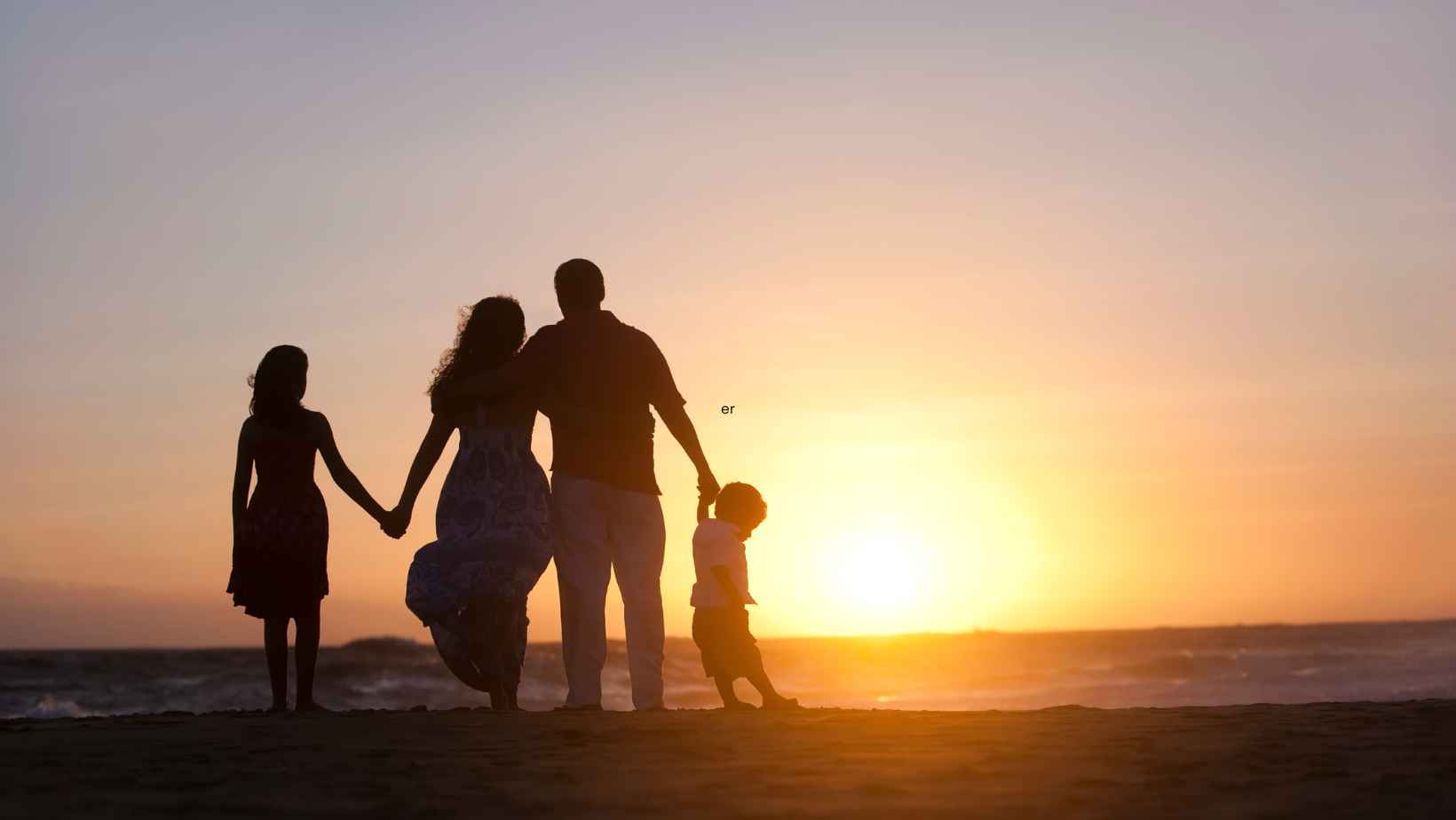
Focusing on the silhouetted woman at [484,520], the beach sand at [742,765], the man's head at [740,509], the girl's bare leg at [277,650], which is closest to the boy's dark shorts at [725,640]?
the man's head at [740,509]

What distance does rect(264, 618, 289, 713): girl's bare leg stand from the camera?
820 cm

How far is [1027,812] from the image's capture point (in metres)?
4.38

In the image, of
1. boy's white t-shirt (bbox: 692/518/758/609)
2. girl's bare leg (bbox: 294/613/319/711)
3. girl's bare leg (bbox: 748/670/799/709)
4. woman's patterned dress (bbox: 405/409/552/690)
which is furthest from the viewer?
boy's white t-shirt (bbox: 692/518/758/609)

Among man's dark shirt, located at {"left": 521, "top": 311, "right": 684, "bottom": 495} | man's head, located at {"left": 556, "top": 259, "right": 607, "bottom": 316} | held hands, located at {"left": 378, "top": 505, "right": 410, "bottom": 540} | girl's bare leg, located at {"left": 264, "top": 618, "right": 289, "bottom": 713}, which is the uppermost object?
man's head, located at {"left": 556, "top": 259, "right": 607, "bottom": 316}

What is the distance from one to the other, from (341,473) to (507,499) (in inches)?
45.2

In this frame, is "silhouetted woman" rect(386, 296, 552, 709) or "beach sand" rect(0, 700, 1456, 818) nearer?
"beach sand" rect(0, 700, 1456, 818)

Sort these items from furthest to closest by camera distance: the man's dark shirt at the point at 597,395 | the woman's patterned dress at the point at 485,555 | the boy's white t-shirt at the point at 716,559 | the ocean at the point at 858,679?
1. the ocean at the point at 858,679
2. the boy's white t-shirt at the point at 716,559
3. the woman's patterned dress at the point at 485,555
4. the man's dark shirt at the point at 597,395

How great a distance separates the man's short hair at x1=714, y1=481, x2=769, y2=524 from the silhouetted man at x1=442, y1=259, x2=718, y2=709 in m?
1.20

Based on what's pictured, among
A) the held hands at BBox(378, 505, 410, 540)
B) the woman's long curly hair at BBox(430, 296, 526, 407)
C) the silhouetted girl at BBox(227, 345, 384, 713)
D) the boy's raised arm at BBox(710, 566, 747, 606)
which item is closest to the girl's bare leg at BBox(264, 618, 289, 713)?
the silhouetted girl at BBox(227, 345, 384, 713)

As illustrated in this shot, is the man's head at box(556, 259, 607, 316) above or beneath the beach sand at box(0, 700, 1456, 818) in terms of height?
above

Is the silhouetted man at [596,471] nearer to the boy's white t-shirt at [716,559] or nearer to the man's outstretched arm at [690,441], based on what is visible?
the man's outstretched arm at [690,441]

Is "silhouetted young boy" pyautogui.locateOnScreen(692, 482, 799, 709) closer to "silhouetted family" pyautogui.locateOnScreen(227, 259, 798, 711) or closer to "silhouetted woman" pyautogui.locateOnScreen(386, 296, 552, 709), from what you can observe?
"silhouetted family" pyautogui.locateOnScreen(227, 259, 798, 711)

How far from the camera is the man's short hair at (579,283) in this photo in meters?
7.85

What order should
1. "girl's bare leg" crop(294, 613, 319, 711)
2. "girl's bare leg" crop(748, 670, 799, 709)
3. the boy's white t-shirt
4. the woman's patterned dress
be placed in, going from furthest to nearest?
1. the boy's white t-shirt
2. "girl's bare leg" crop(294, 613, 319, 711)
3. "girl's bare leg" crop(748, 670, 799, 709)
4. the woman's patterned dress
